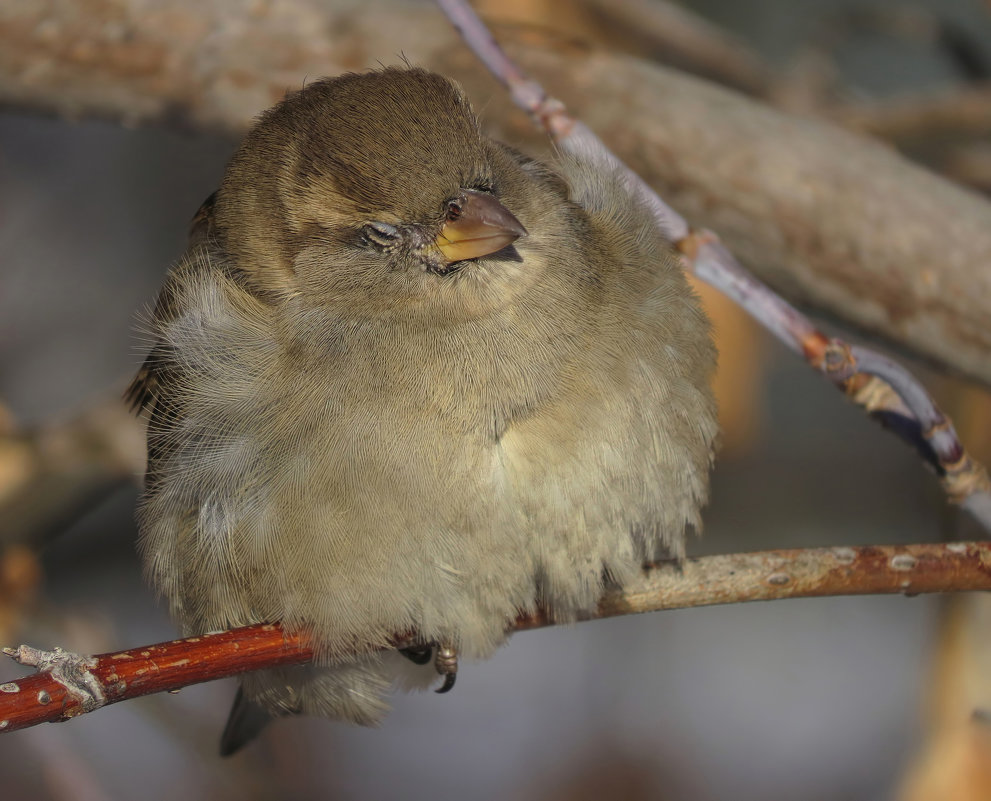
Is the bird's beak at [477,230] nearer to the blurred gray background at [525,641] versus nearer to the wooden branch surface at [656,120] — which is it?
the wooden branch surface at [656,120]

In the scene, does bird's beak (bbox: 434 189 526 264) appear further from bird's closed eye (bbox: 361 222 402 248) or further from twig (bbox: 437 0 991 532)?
twig (bbox: 437 0 991 532)

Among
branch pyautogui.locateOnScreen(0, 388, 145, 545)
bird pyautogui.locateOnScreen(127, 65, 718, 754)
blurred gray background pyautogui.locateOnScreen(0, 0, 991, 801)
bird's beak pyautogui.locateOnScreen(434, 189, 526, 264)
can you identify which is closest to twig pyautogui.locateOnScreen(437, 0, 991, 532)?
bird pyautogui.locateOnScreen(127, 65, 718, 754)

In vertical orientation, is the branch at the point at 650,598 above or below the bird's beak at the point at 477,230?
below

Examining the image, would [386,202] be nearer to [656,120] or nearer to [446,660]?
[446,660]

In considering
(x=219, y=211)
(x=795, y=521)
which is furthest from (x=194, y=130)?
(x=795, y=521)

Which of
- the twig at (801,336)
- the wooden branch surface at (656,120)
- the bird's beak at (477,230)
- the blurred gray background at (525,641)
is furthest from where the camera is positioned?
the blurred gray background at (525,641)

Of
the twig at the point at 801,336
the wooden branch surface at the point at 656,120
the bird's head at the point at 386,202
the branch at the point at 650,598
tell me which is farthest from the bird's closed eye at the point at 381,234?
the wooden branch surface at the point at 656,120

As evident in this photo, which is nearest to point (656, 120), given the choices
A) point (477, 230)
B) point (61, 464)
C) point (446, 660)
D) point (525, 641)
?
point (477, 230)
